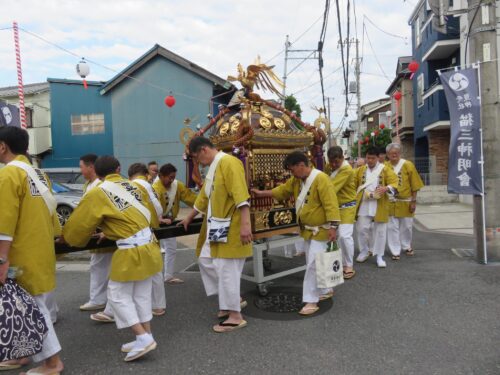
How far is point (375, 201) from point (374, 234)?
1.81 ft

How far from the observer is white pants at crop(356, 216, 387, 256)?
5.97 m

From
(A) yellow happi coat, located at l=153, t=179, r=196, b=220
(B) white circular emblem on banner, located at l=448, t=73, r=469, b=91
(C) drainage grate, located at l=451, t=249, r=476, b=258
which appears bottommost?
(C) drainage grate, located at l=451, t=249, r=476, b=258

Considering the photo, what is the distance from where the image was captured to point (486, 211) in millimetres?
5645

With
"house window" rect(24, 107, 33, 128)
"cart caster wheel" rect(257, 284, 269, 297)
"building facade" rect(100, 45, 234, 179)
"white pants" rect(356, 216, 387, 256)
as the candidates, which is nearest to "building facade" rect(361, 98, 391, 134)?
"building facade" rect(100, 45, 234, 179)

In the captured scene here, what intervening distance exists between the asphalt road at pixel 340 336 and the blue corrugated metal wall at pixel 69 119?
14.5m

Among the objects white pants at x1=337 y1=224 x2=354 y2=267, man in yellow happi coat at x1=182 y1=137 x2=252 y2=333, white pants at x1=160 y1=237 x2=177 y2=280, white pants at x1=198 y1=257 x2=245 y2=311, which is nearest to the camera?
man in yellow happi coat at x1=182 y1=137 x2=252 y2=333

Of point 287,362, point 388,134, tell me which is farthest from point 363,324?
point 388,134

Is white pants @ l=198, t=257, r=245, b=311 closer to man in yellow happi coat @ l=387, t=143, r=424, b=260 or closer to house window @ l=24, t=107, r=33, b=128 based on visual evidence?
man in yellow happi coat @ l=387, t=143, r=424, b=260

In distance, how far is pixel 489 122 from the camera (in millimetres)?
5617

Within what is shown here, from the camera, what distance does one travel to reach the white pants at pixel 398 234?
6.36 m

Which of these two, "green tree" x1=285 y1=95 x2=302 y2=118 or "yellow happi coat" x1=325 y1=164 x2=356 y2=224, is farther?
"green tree" x1=285 y1=95 x2=302 y2=118

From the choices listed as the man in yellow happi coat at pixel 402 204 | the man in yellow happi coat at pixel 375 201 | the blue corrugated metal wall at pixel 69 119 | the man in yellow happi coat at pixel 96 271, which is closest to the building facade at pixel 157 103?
the blue corrugated metal wall at pixel 69 119

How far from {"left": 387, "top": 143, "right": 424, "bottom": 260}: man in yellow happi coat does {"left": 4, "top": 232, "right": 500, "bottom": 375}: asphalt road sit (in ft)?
4.63

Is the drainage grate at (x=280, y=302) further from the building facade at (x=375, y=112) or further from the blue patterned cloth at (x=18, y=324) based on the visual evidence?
the building facade at (x=375, y=112)
